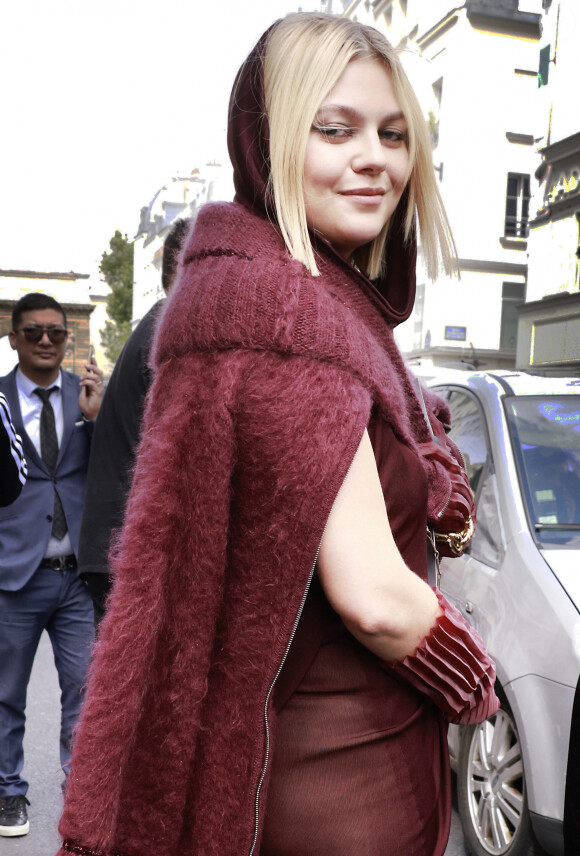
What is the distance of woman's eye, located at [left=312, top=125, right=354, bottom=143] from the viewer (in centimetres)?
146

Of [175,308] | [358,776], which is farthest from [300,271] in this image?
[358,776]

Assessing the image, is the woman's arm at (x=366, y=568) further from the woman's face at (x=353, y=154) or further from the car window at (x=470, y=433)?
the car window at (x=470, y=433)

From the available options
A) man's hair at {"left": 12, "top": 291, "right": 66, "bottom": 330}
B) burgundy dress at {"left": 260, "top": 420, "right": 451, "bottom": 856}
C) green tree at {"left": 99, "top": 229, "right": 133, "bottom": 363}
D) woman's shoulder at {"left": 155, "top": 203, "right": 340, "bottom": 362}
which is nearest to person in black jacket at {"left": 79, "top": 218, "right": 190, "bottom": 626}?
man's hair at {"left": 12, "top": 291, "right": 66, "bottom": 330}

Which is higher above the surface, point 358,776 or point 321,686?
point 321,686

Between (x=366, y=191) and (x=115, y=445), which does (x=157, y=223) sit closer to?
(x=115, y=445)

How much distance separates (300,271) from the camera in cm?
138

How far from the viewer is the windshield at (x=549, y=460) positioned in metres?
3.80

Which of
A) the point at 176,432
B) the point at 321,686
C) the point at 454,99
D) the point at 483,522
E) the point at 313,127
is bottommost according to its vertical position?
the point at 483,522

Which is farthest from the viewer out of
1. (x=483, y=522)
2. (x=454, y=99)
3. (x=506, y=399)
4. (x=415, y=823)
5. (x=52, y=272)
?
(x=52, y=272)

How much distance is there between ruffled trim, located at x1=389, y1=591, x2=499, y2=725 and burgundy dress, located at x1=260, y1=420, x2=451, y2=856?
0.15ft

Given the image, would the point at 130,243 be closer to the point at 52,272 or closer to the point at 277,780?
the point at 52,272

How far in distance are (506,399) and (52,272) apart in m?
50.2

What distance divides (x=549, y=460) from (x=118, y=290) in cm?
5220

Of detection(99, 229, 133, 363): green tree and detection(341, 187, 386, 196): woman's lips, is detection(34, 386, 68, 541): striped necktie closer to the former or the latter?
detection(341, 187, 386, 196): woman's lips
